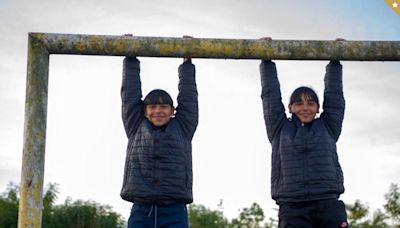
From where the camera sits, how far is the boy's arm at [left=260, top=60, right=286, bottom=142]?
5734 mm

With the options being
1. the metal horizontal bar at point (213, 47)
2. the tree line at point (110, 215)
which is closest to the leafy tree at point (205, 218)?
the tree line at point (110, 215)

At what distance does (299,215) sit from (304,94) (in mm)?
1031

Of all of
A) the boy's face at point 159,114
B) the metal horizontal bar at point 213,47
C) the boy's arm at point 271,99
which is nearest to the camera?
the boy's face at point 159,114

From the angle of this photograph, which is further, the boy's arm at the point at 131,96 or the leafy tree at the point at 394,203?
the leafy tree at the point at 394,203

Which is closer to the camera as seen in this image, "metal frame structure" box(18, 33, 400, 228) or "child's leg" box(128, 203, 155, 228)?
"child's leg" box(128, 203, 155, 228)

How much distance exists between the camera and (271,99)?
577cm

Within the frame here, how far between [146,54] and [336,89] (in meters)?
1.66

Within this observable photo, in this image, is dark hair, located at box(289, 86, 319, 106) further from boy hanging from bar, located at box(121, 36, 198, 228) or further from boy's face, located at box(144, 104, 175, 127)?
boy's face, located at box(144, 104, 175, 127)

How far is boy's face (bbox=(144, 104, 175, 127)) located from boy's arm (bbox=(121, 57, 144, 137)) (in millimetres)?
122

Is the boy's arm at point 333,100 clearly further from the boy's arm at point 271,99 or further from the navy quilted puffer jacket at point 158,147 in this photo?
the navy quilted puffer jacket at point 158,147

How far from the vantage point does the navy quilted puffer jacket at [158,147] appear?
523 cm

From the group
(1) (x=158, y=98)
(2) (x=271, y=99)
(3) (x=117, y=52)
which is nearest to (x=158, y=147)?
(1) (x=158, y=98)
